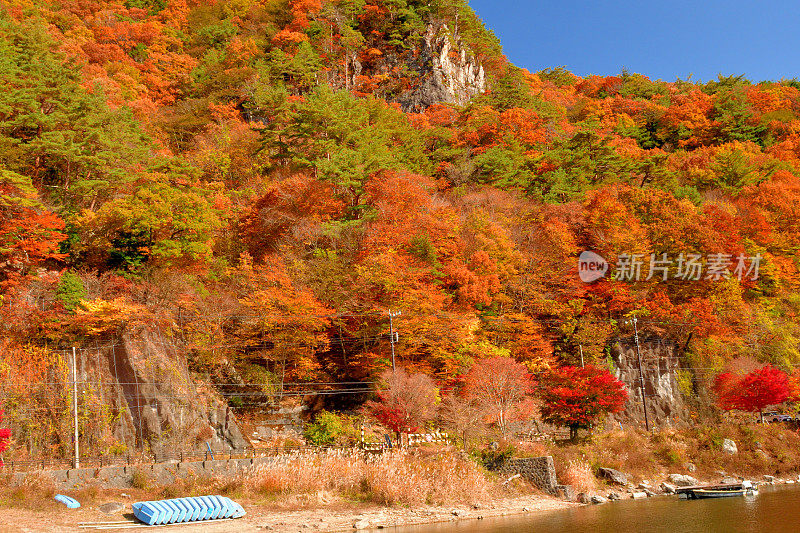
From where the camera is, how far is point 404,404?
2550 centimetres

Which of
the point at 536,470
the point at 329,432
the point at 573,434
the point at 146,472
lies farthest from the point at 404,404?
the point at 146,472

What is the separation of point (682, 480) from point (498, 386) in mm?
9822

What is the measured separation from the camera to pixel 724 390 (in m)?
34.6

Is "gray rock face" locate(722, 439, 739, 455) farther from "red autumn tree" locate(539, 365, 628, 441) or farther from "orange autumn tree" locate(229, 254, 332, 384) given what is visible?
"orange autumn tree" locate(229, 254, 332, 384)

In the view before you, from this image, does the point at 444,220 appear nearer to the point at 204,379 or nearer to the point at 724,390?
the point at 204,379

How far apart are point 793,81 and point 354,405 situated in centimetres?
8230

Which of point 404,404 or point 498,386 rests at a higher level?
point 498,386

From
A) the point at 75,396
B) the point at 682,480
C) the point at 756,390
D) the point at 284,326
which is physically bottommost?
the point at 682,480

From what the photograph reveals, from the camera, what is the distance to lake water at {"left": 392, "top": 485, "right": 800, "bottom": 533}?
1771 cm

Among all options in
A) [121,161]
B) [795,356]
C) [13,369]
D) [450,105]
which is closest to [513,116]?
[450,105]

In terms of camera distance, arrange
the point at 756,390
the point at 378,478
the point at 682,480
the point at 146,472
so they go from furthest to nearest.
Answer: the point at 756,390
the point at 682,480
the point at 378,478
the point at 146,472

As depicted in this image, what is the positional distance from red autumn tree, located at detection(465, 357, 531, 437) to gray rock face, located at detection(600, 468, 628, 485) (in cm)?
479

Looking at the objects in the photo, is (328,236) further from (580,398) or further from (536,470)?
(536,470)

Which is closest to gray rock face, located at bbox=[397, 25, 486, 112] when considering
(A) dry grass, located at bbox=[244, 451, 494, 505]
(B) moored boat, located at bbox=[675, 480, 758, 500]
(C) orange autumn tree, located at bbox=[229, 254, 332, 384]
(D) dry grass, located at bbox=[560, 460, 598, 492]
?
(C) orange autumn tree, located at bbox=[229, 254, 332, 384]
